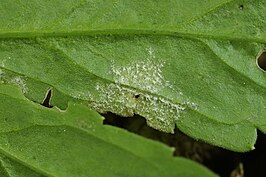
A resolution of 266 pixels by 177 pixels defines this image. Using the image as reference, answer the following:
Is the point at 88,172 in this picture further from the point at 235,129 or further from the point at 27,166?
the point at 235,129

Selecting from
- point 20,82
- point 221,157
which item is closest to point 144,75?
point 20,82

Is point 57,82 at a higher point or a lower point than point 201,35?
lower

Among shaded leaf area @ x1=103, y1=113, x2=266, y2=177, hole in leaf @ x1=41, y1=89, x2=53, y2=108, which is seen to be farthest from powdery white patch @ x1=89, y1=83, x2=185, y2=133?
shaded leaf area @ x1=103, y1=113, x2=266, y2=177

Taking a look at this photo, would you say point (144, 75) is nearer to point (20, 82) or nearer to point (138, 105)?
point (138, 105)

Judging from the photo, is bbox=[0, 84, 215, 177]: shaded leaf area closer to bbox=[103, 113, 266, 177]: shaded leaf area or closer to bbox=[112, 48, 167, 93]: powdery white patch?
bbox=[112, 48, 167, 93]: powdery white patch

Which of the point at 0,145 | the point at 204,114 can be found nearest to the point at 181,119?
the point at 204,114

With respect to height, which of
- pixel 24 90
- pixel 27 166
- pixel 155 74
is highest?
pixel 155 74
